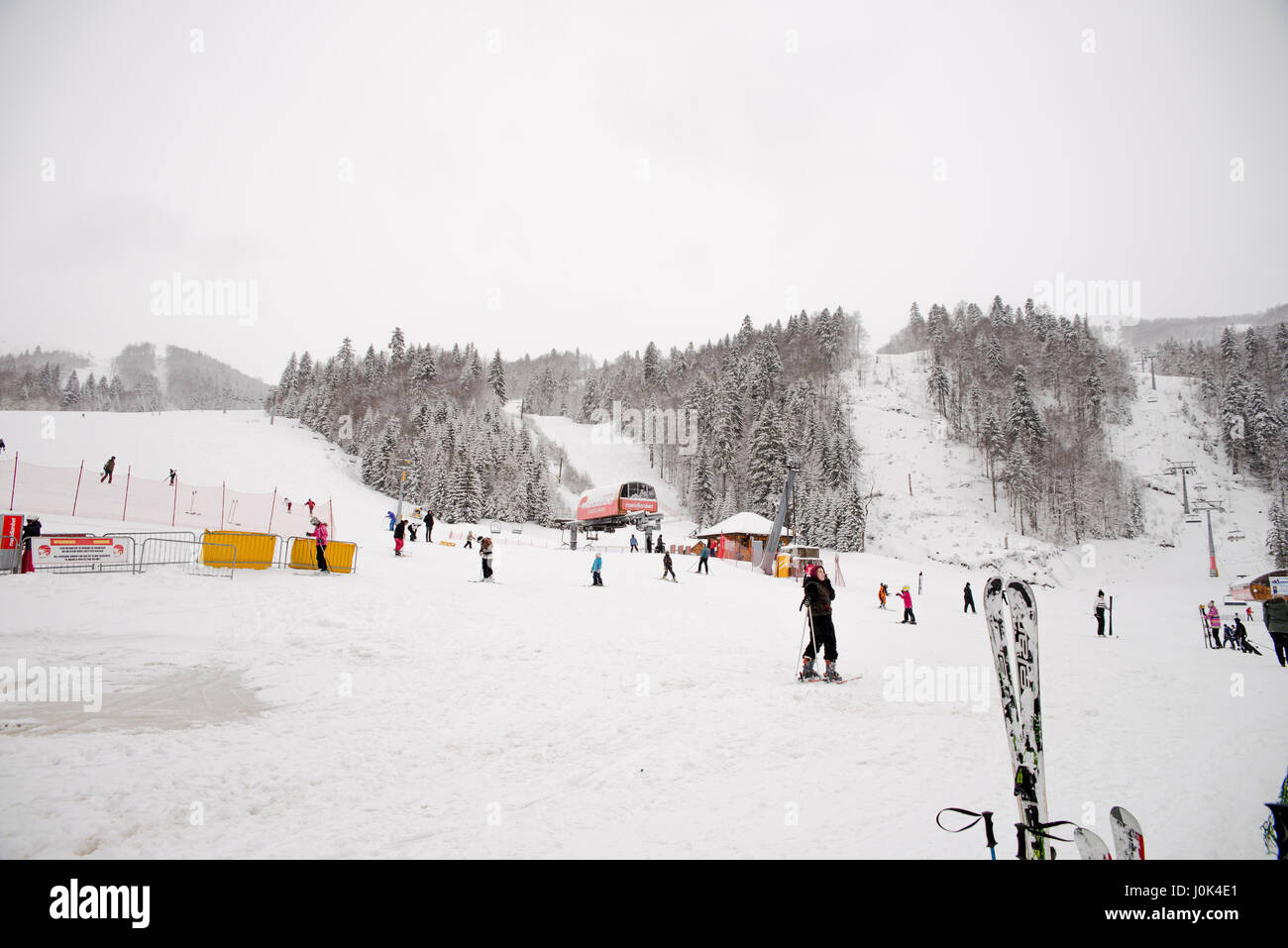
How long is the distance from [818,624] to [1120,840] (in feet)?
20.0

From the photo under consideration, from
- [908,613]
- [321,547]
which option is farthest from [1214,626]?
[321,547]

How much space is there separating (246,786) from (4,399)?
154 metres

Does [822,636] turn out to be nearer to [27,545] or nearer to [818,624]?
[818,624]

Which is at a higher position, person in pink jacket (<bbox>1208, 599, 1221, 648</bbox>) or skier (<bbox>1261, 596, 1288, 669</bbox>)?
skier (<bbox>1261, 596, 1288, 669</bbox>)

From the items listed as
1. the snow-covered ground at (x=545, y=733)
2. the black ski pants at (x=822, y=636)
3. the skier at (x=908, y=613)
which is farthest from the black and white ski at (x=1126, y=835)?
the skier at (x=908, y=613)

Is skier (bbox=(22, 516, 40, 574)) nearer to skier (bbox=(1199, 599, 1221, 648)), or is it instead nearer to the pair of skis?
the pair of skis

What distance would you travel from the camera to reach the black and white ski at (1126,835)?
117 inches

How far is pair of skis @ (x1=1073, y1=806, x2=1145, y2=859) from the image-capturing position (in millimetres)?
2926

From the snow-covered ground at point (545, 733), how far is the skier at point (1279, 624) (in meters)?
0.58

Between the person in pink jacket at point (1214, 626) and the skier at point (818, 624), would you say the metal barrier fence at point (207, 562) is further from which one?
the person in pink jacket at point (1214, 626)

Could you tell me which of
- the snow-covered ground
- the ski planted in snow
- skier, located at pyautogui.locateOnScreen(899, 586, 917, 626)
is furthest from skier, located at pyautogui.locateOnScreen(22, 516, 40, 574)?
skier, located at pyautogui.locateOnScreen(899, 586, 917, 626)

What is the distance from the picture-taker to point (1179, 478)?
67.0m

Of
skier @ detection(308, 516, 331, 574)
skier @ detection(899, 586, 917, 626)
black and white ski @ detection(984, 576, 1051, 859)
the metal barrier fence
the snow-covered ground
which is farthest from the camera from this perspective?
skier @ detection(899, 586, 917, 626)

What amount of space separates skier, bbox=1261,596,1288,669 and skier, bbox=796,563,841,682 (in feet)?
38.4
